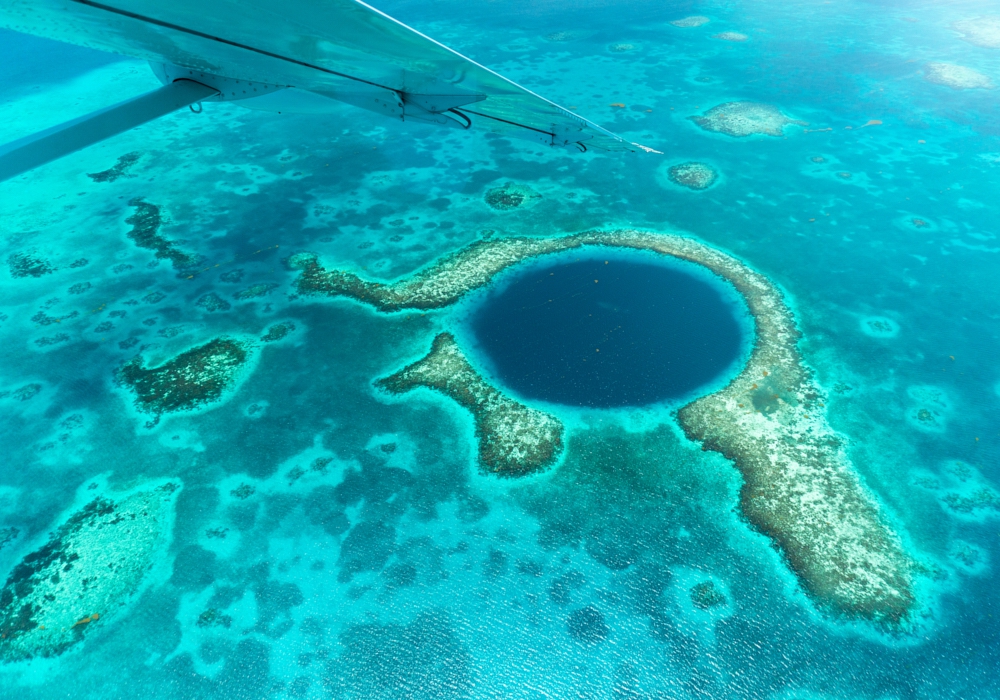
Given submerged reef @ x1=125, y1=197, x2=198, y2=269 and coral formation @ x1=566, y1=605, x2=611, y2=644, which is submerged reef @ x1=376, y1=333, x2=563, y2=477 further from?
submerged reef @ x1=125, y1=197, x2=198, y2=269

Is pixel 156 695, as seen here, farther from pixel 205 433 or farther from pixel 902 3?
pixel 902 3

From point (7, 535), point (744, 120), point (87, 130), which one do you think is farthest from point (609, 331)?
point (744, 120)

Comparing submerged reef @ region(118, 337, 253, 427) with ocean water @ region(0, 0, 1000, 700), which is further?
submerged reef @ region(118, 337, 253, 427)

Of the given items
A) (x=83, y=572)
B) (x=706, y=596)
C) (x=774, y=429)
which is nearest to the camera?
(x=706, y=596)

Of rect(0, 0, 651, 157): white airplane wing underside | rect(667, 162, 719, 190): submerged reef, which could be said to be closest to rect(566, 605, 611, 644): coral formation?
rect(0, 0, 651, 157): white airplane wing underside

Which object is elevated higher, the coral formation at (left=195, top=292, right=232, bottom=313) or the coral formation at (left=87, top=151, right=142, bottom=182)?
the coral formation at (left=87, top=151, right=142, bottom=182)

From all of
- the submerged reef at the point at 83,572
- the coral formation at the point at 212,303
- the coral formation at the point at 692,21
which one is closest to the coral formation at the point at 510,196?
the coral formation at the point at 212,303

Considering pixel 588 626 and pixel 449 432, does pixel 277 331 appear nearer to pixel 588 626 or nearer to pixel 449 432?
pixel 449 432
